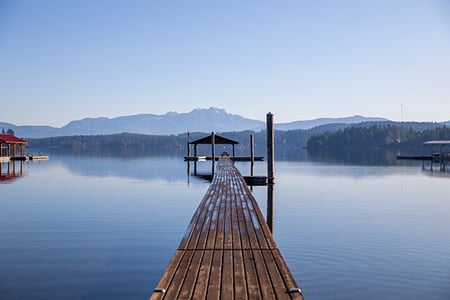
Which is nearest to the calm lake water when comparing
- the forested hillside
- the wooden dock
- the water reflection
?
the wooden dock

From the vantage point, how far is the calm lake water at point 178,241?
29.0 feet

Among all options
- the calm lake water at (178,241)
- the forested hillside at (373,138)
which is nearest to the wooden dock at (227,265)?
the calm lake water at (178,241)

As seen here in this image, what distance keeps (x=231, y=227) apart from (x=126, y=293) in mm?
2723

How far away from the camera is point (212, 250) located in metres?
7.34

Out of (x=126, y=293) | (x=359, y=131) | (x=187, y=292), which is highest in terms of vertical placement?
(x=359, y=131)

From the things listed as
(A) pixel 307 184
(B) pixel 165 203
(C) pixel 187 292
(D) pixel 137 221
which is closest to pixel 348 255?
(C) pixel 187 292

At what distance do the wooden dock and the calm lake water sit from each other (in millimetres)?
1662

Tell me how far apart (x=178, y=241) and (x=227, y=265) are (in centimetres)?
673

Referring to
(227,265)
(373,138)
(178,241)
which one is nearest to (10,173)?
(178,241)

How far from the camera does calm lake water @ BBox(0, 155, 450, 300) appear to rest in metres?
8.84

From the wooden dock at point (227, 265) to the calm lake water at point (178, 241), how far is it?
166 cm

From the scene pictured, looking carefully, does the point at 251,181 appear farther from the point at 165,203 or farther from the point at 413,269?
the point at 413,269

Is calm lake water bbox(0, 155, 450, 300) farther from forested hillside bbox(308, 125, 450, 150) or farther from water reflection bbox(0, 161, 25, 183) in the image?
forested hillside bbox(308, 125, 450, 150)

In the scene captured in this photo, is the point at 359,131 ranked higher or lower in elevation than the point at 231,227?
higher
